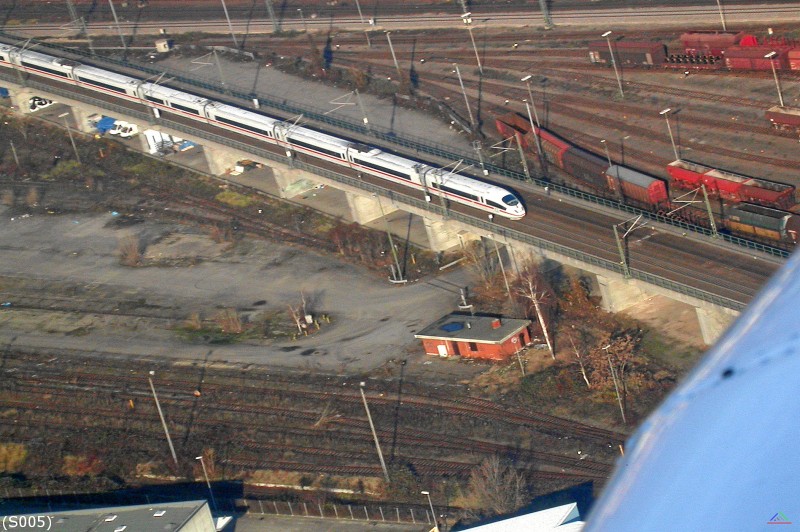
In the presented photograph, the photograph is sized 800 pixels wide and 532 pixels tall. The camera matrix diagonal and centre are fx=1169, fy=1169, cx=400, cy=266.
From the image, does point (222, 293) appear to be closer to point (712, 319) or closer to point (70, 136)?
point (70, 136)

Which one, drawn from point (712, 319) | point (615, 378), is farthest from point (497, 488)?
point (712, 319)

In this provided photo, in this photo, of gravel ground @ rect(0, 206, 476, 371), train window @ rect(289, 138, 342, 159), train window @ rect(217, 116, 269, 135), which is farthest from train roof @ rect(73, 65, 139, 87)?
train window @ rect(289, 138, 342, 159)

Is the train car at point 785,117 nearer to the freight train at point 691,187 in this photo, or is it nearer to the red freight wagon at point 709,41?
the freight train at point 691,187

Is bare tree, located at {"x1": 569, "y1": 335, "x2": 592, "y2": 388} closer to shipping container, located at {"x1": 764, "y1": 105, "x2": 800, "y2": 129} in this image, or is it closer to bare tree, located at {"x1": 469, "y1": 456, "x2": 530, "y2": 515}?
bare tree, located at {"x1": 469, "y1": 456, "x2": 530, "y2": 515}

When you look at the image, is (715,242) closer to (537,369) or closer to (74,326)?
(537,369)

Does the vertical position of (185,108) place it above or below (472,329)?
above

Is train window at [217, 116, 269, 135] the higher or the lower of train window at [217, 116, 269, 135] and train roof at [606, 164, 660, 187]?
the higher
